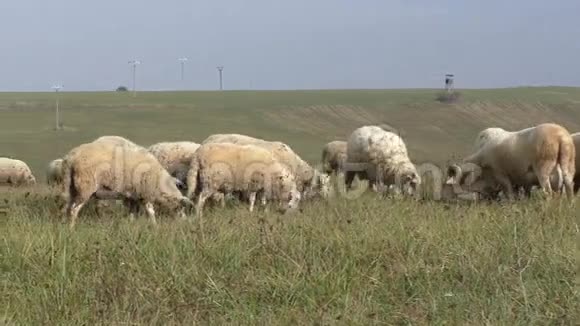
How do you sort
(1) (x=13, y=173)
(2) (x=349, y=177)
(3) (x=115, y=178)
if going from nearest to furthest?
(3) (x=115, y=178)
(2) (x=349, y=177)
(1) (x=13, y=173)

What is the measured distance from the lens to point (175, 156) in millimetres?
14195

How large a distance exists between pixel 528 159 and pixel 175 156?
607 cm

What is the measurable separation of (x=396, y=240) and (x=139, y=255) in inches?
83.2

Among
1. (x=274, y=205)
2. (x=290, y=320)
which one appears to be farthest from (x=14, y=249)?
(x=274, y=205)

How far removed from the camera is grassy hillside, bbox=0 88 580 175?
Result: 55344 millimetres

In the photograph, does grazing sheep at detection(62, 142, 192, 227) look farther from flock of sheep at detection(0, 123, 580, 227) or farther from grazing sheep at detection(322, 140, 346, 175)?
grazing sheep at detection(322, 140, 346, 175)

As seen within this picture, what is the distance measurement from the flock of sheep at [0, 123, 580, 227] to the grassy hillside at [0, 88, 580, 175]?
102ft

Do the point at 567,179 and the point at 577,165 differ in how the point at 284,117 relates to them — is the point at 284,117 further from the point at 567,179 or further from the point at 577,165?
the point at 567,179

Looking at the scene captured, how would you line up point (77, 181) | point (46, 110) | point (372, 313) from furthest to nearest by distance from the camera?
point (46, 110), point (77, 181), point (372, 313)

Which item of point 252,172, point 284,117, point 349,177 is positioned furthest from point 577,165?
point 284,117

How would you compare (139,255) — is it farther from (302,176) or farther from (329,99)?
(329,99)

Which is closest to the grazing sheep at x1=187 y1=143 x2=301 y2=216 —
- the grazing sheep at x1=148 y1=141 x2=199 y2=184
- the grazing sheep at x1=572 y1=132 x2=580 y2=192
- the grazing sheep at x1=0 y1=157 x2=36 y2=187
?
the grazing sheep at x1=148 y1=141 x2=199 y2=184

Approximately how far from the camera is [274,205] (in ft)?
40.8

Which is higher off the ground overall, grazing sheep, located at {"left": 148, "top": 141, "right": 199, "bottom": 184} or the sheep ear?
grazing sheep, located at {"left": 148, "top": 141, "right": 199, "bottom": 184}
